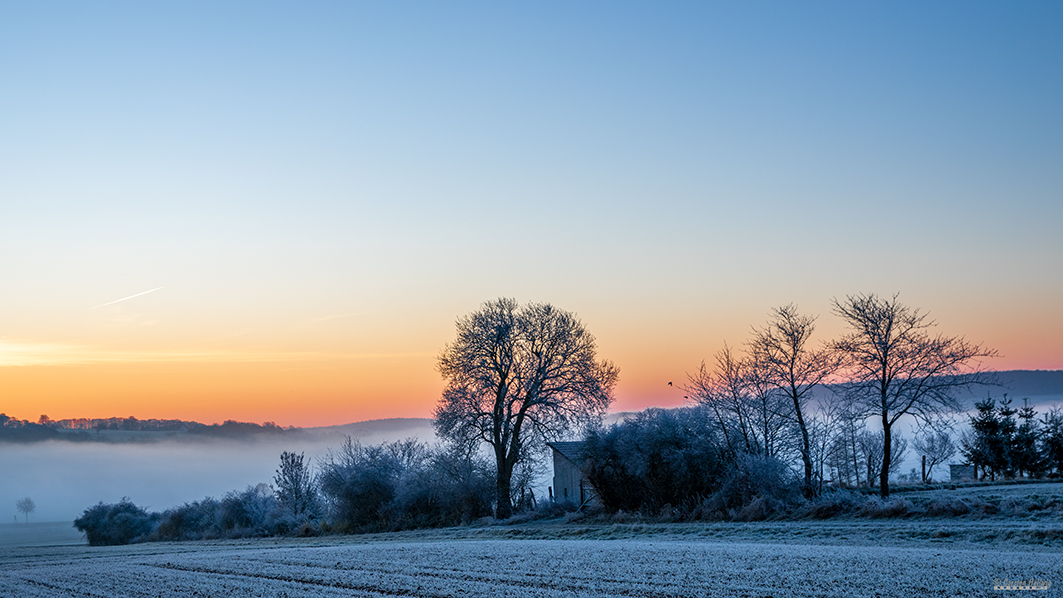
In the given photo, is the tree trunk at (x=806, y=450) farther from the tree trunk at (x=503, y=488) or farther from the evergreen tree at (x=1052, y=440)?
the evergreen tree at (x=1052, y=440)

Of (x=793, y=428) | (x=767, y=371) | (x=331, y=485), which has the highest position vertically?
(x=767, y=371)

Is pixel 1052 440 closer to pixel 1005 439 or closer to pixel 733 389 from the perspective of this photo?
pixel 1005 439

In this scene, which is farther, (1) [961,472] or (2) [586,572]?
(1) [961,472]

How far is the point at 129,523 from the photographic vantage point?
53156 mm

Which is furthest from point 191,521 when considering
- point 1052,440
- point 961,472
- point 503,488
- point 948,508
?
point 1052,440

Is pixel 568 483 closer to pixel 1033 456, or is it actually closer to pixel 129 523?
pixel 1033 456

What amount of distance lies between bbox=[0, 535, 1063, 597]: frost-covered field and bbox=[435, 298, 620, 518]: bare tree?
660 inches

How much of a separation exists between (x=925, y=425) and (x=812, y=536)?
10554 mm

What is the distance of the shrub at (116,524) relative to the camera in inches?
2048

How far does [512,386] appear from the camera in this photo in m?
39.5

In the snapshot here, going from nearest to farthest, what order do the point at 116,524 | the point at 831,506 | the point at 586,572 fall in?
the point at 586,572
the point at 831,506
the point at 116,524

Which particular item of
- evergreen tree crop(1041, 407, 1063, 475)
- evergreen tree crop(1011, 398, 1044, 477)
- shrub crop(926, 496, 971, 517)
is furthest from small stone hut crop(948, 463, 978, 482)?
shrub crop(926, 496, 971, 517)

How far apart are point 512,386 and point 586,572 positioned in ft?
77.2

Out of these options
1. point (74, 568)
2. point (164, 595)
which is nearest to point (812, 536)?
point (164, 595)
